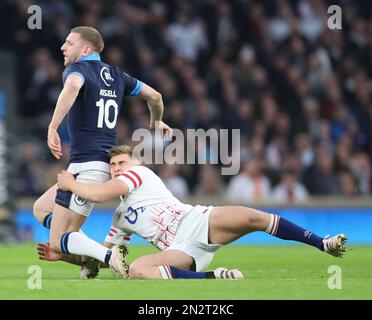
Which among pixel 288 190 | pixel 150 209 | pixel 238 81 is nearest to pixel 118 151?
pixel 150 209

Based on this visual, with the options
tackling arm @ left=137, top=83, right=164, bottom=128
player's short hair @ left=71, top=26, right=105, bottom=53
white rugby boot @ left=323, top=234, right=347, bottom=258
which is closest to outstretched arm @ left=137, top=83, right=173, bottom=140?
tackling arm @ left=137, top=83, right=164, bottom=128

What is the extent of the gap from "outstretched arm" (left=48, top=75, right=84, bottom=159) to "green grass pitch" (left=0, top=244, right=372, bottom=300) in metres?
1.01

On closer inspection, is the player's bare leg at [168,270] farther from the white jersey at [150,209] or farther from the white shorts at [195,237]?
the white jersey at [150,209]

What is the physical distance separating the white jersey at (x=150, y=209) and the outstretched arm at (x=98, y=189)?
3.1 inches

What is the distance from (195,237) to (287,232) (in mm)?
731

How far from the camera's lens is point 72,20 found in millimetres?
17891

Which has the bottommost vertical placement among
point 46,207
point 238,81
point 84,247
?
point 84,247

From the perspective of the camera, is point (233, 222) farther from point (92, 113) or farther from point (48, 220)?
point (48, 220)

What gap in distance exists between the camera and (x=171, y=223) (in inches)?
319

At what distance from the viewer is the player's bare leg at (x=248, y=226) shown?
7.97m

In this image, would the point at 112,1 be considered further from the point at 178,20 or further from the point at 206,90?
the point at 206,90

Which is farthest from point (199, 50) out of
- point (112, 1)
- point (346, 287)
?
point (346, 287)

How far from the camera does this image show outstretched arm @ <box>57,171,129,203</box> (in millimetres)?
7906

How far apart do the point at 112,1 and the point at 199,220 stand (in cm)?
1109
